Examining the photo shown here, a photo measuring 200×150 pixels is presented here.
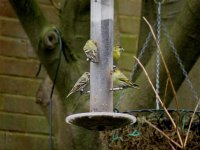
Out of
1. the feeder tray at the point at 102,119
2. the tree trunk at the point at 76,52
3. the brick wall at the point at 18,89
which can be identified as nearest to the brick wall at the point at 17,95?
the brick wall at the point at 18,89

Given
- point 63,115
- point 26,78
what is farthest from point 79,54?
point 26,78

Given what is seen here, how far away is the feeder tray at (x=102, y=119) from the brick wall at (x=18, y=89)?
240 centimetres

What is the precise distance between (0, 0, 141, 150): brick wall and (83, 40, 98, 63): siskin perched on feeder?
209 centimetres

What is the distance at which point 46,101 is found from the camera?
16.1 ft

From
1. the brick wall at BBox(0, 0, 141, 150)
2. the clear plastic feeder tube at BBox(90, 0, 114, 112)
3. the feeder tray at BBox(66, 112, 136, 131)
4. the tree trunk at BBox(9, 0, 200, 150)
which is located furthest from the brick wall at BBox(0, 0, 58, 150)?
the feeder tray at BBox(66, 112, 136, 131)

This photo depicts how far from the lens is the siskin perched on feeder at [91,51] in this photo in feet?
11.8

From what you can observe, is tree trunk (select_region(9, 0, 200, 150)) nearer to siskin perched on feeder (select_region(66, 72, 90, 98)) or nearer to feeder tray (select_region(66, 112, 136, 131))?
siskin perched on feeder (select_region(66, 72, 90, 98))

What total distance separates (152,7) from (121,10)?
121 centimetres

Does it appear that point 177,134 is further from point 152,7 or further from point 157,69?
point 152,7

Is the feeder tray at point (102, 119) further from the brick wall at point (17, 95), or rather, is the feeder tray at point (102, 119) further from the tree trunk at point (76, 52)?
the brick wall at point (17, 95)

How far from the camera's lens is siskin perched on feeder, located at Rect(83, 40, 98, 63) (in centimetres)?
360

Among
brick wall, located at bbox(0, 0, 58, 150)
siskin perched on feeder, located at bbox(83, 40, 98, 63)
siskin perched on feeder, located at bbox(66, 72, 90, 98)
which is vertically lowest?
brick wall, located at bbox(0, 0, 58, 150)

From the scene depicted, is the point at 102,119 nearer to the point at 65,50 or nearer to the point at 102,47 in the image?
the point at 102,47

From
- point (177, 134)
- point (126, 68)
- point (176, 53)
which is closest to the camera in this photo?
point (177, 134)
